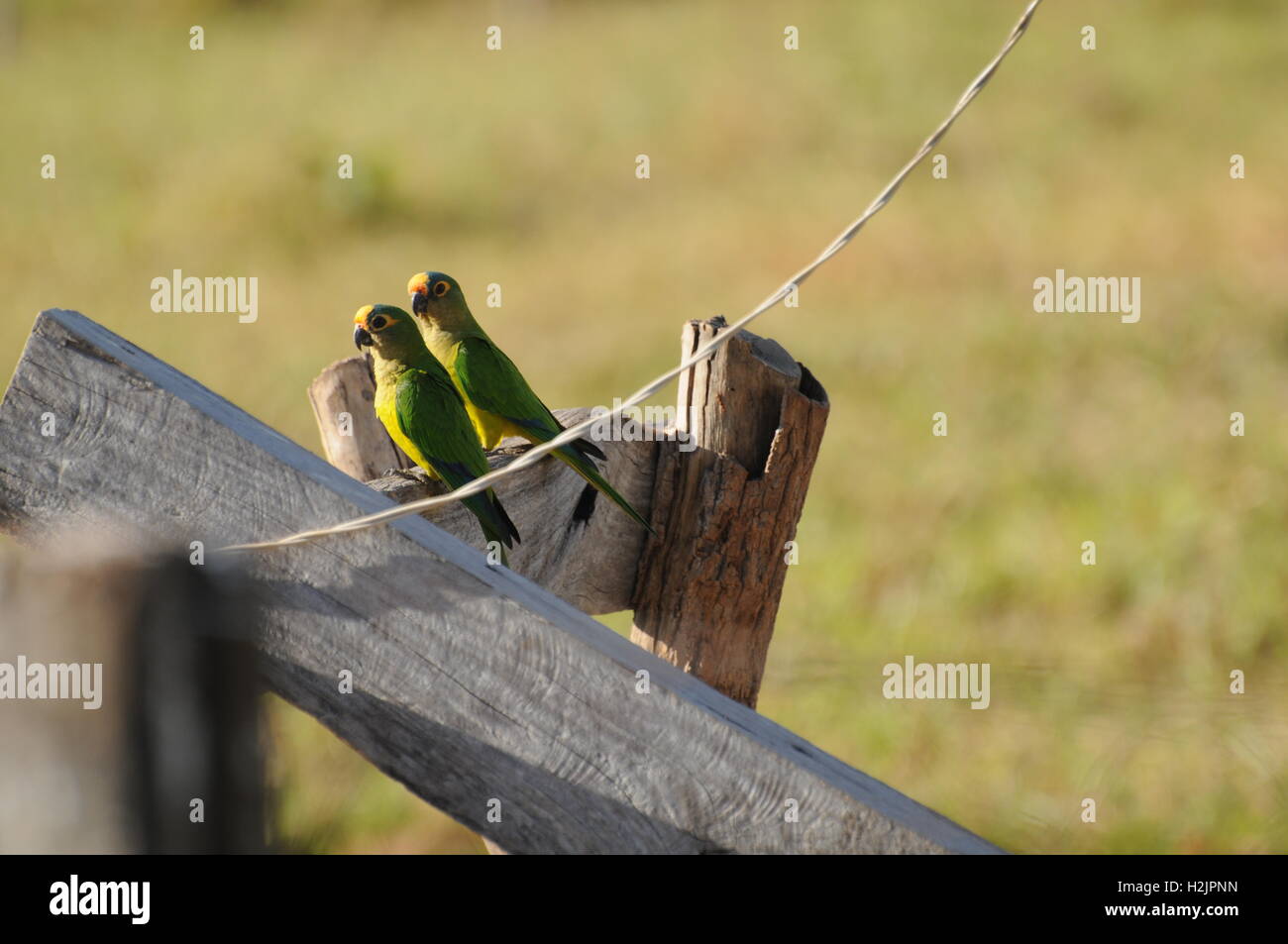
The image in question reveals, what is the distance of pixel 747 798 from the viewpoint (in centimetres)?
138

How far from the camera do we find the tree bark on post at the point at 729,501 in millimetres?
2266

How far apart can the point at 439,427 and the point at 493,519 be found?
2.15 ft

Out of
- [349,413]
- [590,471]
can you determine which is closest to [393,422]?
[349,413]

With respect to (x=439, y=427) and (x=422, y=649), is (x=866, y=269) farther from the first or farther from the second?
(x=422, y=649)

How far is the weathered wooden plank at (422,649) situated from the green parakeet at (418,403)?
3.67ft

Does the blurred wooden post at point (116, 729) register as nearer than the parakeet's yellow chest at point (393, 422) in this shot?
Yes

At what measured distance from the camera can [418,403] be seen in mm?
2742

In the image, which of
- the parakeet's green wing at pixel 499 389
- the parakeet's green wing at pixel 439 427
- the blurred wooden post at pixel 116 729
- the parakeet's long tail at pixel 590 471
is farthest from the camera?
the parakeet's green wing at pixel 499 389

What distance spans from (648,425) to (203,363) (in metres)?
7.83

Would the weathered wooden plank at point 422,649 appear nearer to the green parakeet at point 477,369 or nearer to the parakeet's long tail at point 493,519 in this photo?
the parakeet's long tail at point 493,519

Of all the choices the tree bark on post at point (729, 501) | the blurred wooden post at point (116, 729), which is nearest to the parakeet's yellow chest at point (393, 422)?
the tree bark on post at point (729, 501)

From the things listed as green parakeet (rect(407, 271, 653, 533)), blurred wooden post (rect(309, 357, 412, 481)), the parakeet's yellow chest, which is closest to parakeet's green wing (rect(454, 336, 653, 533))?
green parakeet (rect(407, 271, 653, 533))
